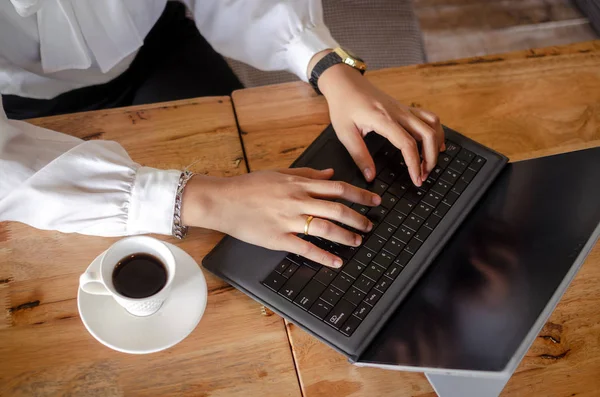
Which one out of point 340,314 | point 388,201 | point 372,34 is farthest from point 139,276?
point 372,34

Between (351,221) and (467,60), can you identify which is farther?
(467,60)

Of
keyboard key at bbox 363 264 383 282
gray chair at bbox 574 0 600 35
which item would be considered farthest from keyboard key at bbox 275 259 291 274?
gray chair at bbox 574 0 600 35

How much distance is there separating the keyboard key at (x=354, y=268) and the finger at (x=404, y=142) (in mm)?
157

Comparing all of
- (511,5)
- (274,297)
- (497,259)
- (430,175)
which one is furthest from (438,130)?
(511,5)

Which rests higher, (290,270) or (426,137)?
(426,137)

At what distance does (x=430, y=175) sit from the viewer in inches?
32.1

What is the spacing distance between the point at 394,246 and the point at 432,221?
0.23ft

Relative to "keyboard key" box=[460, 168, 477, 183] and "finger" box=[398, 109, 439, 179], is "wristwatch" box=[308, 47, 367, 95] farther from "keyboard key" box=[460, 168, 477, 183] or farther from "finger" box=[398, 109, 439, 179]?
"keyboard key" box=[460, 168, 477, 183]

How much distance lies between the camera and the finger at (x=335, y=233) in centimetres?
73

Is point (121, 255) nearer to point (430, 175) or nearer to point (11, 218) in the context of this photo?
point (11, 218)

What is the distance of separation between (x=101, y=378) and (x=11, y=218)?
252mm

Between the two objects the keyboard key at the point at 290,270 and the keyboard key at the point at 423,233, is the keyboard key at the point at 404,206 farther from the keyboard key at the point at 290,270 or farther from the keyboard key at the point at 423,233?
the keyboard key at the point at 290,270

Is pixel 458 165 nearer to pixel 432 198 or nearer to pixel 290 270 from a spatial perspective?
pixel 432 198

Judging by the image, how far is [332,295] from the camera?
27.4 inches
